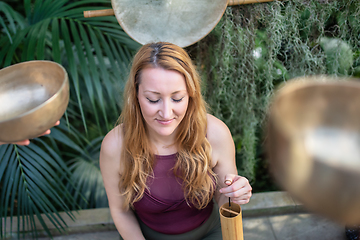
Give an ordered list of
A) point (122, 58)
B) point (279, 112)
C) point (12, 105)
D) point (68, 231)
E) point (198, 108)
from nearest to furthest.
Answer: point (279, 112) → point (12, 105) → point (198, 108) → point (122, 58) → point (68, 231)

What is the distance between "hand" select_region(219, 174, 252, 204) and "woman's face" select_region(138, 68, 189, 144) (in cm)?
31

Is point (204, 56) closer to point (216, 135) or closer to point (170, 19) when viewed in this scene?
point (170, 19)

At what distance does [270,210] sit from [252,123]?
615 mm

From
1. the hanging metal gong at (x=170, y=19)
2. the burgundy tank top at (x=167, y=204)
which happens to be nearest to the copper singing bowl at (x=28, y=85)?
the hanging metal gong at (x=170, y=19)

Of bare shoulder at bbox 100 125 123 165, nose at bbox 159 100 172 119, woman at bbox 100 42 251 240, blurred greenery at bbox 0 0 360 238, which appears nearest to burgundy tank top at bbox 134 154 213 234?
woman at bbox 100 42 251 240

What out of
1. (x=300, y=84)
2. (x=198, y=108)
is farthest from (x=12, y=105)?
(x=300, y=84)

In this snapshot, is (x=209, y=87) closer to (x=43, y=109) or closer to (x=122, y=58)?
(x=122, y=58)

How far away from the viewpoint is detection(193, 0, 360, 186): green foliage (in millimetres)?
1638

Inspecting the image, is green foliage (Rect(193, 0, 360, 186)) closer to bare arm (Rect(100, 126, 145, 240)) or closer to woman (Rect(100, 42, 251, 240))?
woman (Rect(100, 42, 251, 240))

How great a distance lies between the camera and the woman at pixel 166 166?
4.14 ft

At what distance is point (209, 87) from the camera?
6.54ft

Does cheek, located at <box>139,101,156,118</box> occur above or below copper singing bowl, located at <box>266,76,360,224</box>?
below

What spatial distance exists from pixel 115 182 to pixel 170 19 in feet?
2.64

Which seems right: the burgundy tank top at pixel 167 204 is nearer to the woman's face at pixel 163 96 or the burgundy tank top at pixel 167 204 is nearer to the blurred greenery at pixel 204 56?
the woman's face at pixel 163 96
